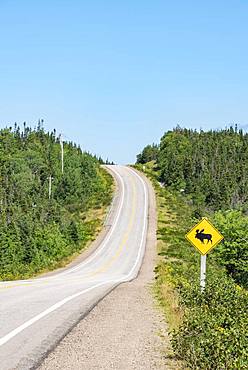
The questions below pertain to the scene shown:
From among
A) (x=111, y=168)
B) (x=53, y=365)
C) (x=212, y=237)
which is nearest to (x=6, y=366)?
(x=53, y=365)

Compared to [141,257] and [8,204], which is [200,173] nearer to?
[8,204]

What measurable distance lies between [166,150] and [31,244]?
77246 mm

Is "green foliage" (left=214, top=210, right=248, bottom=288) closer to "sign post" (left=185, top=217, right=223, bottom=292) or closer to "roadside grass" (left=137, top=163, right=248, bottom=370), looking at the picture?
"roadside grass" (left=137, top=163, right=248, bottom=370)

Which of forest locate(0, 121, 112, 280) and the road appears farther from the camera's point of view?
forest locate(0, 121, 112, 280)

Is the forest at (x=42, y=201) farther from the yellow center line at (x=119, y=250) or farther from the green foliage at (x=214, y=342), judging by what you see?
the green foliage at (x=214, y=342)

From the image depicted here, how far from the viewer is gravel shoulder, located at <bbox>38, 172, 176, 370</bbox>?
317 inches

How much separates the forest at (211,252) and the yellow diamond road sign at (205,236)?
1022mm

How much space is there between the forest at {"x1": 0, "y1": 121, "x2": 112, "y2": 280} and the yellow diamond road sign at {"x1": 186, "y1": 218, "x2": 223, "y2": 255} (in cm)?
1811

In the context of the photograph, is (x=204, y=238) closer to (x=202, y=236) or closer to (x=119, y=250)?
(x=202, y=236)

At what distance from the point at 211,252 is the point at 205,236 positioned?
37392 millimetres

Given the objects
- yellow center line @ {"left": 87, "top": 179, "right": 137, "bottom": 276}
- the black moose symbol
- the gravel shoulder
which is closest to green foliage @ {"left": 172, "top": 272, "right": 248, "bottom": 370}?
the gravel shoulder

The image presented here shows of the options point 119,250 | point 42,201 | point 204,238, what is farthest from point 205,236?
point 42,201

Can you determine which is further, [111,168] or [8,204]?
[111,168]

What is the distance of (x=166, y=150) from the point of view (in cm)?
12331
